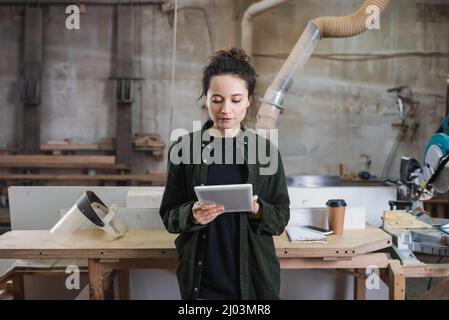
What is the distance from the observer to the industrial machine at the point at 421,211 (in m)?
1.53

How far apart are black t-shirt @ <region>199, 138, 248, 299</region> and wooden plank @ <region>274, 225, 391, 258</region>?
354 millimetres

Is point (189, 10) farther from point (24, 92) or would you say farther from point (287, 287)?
point (287, 287)

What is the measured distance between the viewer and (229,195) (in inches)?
36.7

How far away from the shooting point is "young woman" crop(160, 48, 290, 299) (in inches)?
41.3

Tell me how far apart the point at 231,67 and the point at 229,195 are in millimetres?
385

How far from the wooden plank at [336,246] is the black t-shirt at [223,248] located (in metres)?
0.35

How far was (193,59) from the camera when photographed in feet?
11.9

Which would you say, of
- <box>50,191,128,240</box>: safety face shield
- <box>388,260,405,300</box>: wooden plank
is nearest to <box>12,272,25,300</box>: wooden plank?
<box>50,191,128,240</box>: safety face shield

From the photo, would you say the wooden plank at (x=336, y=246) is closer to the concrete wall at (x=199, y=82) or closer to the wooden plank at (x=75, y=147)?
the concrete wall at (x=199, y=82)

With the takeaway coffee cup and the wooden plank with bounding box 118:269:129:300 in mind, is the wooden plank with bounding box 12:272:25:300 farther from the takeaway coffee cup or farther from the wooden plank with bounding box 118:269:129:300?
the takeaway coffee cup

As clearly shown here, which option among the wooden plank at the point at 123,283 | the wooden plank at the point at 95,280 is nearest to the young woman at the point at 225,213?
the wooden plank at the point at 95,280

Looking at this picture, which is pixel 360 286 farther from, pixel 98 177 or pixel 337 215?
pixel 98 177
